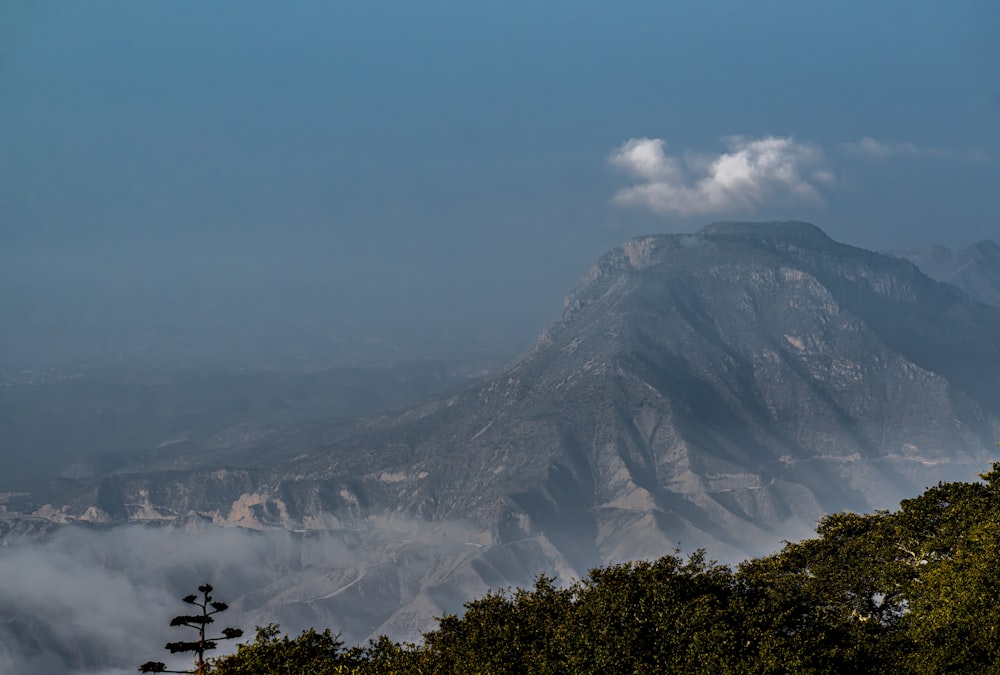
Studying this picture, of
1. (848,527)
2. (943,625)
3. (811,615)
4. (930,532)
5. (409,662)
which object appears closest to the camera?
(943,625)

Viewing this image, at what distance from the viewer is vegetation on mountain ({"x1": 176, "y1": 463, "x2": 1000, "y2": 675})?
205 feet

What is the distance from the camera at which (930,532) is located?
87875 mm

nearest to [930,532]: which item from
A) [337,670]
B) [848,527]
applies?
[848,527]

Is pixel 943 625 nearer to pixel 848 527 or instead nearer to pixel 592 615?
pixel 592 615

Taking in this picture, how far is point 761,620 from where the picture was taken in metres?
69.5

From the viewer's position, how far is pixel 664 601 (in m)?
71.7

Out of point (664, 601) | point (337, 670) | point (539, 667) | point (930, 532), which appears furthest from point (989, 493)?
point (337, 670)

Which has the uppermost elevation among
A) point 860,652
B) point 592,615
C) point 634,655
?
point 592,615

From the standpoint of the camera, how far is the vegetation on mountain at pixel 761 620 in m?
62.6

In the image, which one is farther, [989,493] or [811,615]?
[989,493]

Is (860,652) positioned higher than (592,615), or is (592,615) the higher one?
(592,615)

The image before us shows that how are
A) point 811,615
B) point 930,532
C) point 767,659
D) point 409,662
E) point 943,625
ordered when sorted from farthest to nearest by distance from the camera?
point 930,532
point 811,615
point 409,662
point 943,625
point 767,659

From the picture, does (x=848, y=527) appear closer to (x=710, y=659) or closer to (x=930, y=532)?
(x=930, y=532)

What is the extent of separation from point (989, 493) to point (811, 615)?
30.7 meters
